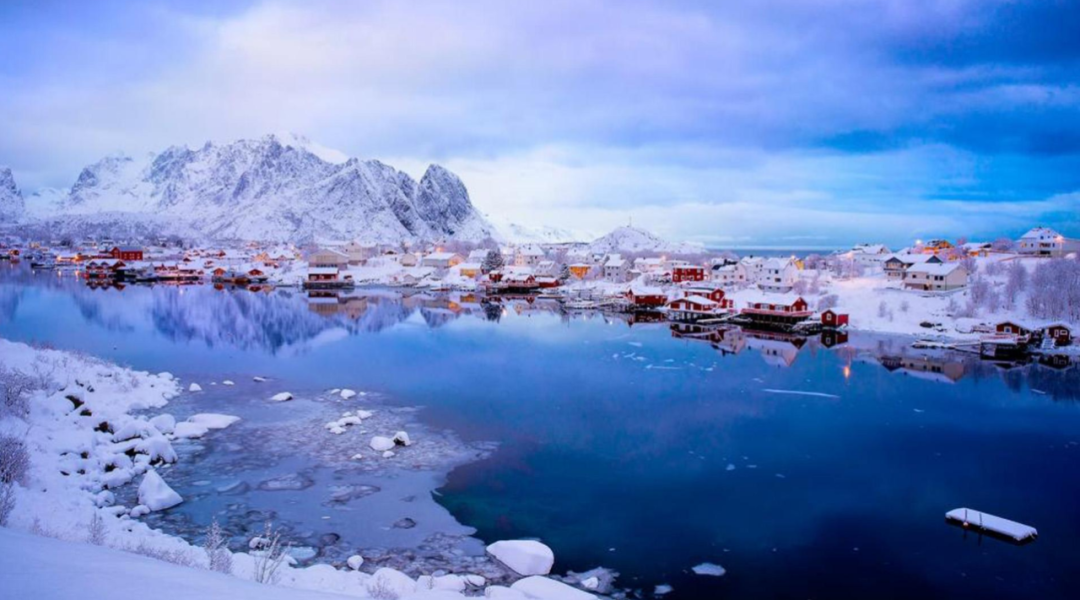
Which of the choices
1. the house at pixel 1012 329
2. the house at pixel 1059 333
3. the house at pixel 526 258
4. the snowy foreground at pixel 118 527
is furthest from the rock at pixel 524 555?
the house at pixel 526 258

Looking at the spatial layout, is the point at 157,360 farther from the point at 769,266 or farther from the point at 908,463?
the point at 769,266

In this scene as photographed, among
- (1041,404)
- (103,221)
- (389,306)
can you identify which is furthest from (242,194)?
(1041,404)

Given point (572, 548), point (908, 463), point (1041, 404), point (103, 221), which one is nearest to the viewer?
point (572, 548)

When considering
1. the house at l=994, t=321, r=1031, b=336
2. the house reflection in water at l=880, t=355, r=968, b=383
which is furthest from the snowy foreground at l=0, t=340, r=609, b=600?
the house at l=994, t=321, r=1031, b=336

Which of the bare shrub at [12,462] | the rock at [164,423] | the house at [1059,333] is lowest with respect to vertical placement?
the rock at [164,423]

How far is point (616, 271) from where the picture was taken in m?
72.8

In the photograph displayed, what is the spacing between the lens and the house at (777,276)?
183 ft

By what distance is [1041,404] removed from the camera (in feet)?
68.6

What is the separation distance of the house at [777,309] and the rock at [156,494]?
36.7 m

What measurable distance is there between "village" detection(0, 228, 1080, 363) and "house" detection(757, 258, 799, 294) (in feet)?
0.42

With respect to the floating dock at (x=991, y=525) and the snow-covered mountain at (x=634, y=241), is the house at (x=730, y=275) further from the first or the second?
the snow-covered mountain at (x=634, y=241)

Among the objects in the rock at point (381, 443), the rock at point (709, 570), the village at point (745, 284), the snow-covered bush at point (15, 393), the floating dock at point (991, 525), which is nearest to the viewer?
the rock at point (709, 570)

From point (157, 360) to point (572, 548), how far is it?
22912 mm

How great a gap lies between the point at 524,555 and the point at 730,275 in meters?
59.0
